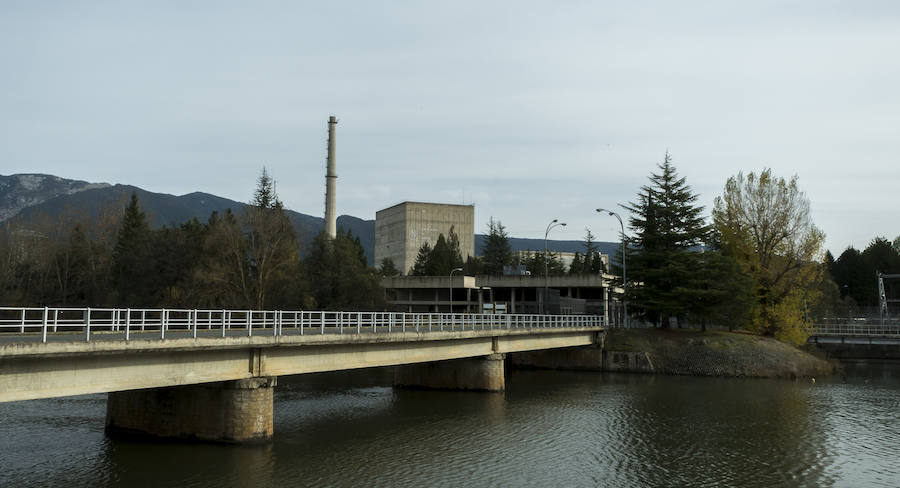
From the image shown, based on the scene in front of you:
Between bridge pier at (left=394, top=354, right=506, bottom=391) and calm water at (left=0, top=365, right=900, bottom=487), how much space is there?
1.01 m

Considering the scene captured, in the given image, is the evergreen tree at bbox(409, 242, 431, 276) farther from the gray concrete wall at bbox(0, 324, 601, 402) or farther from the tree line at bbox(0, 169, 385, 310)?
the gray concrete wall at bbox(0, 324, 601, 402)

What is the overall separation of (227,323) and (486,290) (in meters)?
103

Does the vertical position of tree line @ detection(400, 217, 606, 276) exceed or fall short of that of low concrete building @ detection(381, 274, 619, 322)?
it exceeds it

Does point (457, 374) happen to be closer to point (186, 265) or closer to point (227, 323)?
point (227, 323)

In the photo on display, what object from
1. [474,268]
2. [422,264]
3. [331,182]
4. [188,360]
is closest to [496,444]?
[188,360]

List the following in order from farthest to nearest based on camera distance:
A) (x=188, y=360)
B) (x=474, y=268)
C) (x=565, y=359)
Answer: (x=474, y=268) → (x=565, y=359) → (x=188, y=360)

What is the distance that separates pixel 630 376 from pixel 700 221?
19501mm

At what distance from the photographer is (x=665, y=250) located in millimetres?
69062

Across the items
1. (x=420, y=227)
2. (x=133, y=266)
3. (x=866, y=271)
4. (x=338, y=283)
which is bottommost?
(x=338, y=283)

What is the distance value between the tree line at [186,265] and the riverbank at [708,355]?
28127 mm

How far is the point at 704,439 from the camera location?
101 ft

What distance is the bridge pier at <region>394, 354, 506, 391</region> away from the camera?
45.9 metres

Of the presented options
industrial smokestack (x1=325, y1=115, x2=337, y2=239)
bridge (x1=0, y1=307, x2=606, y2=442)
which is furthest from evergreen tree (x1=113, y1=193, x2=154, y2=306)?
bridge (x1=0, y1=307, x2=606, y2=442)

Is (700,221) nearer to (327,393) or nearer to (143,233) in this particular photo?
(327,393)
